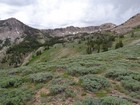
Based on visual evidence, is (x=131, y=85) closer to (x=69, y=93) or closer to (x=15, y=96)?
(x=69, y=93)

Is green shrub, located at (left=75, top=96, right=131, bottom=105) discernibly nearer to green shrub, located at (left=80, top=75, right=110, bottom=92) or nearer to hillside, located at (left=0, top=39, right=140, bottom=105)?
hillside, located at (left=0, top=39, right=140, bottom=105)

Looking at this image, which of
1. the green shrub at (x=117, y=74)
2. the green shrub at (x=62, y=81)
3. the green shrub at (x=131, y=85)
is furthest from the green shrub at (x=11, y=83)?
the green shrub at (x=131, y=85)

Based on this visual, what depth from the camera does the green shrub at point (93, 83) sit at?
1857cm

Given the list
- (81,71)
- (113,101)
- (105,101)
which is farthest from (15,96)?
(113,101)

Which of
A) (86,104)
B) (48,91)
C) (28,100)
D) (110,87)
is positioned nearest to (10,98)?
(28,100)

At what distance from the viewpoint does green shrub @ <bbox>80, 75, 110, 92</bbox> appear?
18572 millimetres

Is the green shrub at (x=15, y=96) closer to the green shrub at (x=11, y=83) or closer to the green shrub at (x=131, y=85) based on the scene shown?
the green shrub at (x=11, y=83)

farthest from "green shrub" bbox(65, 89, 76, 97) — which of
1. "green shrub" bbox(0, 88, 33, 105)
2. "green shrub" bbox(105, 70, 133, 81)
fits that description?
"green shrub" bbox(105, 70, 133, 81)

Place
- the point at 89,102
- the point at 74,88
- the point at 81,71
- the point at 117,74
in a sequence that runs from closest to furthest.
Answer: the point at 89,102 → the point at 74,88 → the point at 117,74 → the point at 81,71

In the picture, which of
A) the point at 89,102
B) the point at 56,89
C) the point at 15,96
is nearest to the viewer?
the point at 89,102

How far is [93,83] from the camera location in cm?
1894

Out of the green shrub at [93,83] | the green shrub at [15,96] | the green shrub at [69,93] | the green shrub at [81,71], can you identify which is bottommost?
the green shrub at [15,96]

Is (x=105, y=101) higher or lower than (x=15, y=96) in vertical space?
higher

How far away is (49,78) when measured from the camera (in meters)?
21.0
